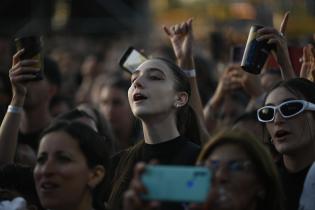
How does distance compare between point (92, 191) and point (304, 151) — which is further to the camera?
point (304, 151)

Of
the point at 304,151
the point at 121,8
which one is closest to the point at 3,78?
the point at 304,151

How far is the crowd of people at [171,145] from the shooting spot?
15.3 feet

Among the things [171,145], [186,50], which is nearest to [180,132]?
[171,145]

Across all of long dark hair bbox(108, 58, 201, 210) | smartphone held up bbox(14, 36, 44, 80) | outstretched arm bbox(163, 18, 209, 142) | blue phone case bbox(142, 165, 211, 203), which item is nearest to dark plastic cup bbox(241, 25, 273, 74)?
long dark hair bbox(108, 58, 201, 210)

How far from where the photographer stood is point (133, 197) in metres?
4.23

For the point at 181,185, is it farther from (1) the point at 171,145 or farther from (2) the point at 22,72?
(2) the point at 22,72

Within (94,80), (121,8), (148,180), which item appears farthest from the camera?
(121,8)

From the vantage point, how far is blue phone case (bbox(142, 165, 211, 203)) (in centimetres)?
416

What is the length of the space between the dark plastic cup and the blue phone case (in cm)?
214

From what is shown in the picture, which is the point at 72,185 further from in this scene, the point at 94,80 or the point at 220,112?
the point at 94,80

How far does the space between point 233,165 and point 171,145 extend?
1.20 metres

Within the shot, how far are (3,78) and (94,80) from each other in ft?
16.5

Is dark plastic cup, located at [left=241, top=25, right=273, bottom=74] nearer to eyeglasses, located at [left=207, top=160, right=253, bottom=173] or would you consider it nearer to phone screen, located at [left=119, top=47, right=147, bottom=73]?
phone screen, located at [left=119, top=47, right=147, bottom=73]

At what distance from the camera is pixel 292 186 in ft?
18.5
